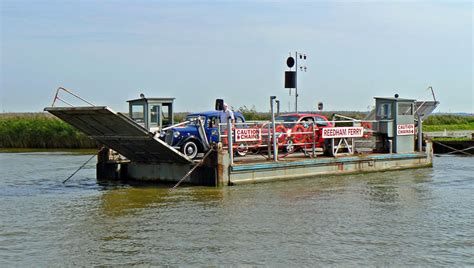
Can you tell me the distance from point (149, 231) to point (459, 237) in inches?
238

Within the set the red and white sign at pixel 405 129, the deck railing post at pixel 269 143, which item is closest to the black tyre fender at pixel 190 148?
the deck railing post at pixel 269 143

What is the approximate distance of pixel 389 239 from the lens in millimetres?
13352

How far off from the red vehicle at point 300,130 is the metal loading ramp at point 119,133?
3.76m

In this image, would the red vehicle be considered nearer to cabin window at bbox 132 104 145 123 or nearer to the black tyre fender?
the black tyre fender

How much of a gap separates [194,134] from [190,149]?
1.58 ft

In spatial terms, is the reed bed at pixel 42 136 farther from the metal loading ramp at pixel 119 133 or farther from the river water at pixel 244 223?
the metal loading ramp at pixel 119 133

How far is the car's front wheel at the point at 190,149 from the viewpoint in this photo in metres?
21.2

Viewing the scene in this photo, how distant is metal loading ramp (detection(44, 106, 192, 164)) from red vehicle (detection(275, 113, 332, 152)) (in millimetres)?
3764

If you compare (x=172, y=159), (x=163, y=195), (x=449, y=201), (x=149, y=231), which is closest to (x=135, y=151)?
(x=172, y=159)

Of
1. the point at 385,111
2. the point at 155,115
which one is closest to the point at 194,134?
the point at 155,115

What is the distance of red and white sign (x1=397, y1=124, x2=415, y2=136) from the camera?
25.9m

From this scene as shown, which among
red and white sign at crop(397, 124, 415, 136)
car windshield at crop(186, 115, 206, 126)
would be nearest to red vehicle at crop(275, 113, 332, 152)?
car windshield at crop(186, 115, 206, 126)

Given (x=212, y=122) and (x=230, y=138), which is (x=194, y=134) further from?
(x=230, y=138)

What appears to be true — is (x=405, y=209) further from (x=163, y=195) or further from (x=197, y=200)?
(x=163, y=195)
